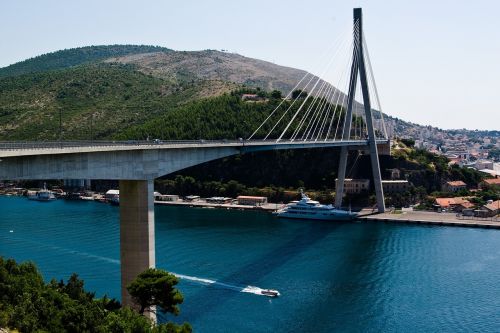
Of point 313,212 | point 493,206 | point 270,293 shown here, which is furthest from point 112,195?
point 270,293

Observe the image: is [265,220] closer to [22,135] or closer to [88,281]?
[88,281]

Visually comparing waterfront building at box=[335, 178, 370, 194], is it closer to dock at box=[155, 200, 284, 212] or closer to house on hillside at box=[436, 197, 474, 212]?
dock at box=[155, 200, 284, 212]

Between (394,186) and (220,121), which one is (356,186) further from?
(220,121)

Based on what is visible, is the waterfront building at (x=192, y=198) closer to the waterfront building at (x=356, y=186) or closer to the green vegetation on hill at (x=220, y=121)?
the green vegetation on hill at (x=220, y=121)

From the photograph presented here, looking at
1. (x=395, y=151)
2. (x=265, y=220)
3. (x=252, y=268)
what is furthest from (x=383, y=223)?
(x=252, y=268)

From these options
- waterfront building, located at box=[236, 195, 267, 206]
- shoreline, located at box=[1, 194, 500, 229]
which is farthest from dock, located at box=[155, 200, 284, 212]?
waterfront building, located at box=[236, 195, 267, 206]

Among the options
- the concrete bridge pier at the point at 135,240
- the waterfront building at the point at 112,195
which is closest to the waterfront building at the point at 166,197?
the waterfront building at the point at 112,195
